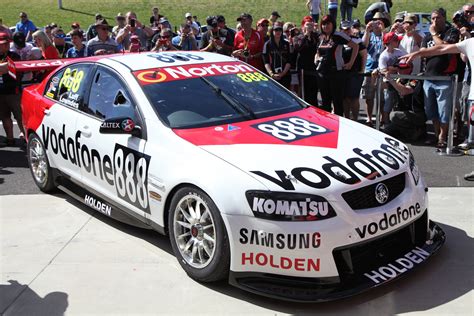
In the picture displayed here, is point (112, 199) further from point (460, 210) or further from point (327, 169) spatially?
point (460, 210)

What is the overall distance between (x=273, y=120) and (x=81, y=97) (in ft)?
6.58

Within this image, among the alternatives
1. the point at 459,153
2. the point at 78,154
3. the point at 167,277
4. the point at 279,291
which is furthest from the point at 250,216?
the point at 459,153

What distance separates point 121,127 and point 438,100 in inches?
204

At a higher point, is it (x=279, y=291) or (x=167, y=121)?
(x=167, y=121)

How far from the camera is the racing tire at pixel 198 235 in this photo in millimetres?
4055

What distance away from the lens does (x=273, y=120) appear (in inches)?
195

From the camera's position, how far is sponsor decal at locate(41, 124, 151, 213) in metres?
4.75

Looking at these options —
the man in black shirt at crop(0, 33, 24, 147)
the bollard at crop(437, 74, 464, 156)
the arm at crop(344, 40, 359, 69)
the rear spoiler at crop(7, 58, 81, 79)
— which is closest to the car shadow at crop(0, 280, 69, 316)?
the rear spoiler at crop(7, 58, 81, 79)

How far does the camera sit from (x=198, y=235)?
428 cm

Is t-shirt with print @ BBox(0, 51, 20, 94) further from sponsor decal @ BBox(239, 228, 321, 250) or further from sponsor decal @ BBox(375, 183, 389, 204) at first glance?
sponsor decal @ BBox(375, 183, 389, 204)

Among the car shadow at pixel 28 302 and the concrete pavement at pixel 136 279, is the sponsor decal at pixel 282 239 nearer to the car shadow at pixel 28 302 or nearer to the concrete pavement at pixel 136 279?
the concrete pavement at pixel 136 279

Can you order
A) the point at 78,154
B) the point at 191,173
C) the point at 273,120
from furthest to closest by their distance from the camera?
the point at 78,154 → the point at 273,120 → the point at 191,173

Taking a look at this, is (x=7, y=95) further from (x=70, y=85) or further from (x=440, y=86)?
(x=440, y=86)

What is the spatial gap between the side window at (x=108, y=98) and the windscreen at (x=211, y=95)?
0.68ft
